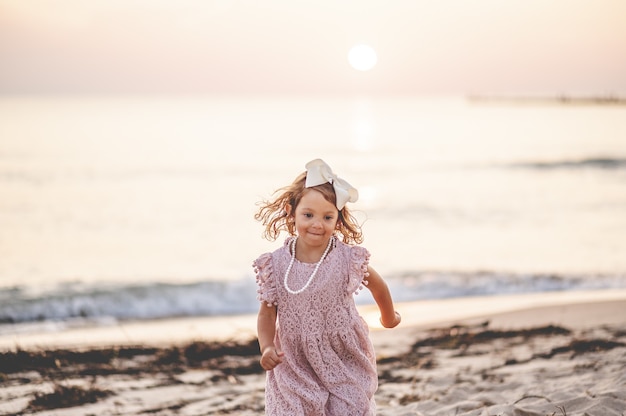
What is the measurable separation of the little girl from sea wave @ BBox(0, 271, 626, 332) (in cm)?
612

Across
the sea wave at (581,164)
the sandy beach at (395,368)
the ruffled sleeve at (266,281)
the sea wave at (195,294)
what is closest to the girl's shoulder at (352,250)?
the ruffled sleeve at (266,281)

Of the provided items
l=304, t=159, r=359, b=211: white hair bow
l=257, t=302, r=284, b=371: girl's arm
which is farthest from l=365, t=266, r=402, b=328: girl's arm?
l=257, t=302, r=284, b=371: girl's arm

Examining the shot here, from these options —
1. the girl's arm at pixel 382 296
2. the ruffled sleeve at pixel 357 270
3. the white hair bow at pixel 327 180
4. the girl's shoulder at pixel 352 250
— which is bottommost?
the girl's arm at pixel 382 296

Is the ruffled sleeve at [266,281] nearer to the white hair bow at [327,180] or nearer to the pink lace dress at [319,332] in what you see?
the pink lace dress at [319,332]

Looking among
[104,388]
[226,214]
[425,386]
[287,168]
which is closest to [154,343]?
[104,388]

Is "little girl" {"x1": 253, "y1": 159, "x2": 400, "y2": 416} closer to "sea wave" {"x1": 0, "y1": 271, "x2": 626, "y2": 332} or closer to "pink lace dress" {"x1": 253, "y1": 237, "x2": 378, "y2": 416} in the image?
"pink lace dress" {"x1": 253, "y1": 237, "x2": 378, "y2": 416}

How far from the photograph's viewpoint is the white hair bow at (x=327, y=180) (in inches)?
121

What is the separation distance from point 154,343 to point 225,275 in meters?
4.41

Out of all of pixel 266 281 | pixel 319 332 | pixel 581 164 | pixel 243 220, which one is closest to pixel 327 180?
pixel 266 281

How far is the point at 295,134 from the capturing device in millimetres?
46031

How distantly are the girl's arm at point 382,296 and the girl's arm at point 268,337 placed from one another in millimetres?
474

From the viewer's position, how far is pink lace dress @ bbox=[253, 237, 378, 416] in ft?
10.0

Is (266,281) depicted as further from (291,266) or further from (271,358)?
(271,358)

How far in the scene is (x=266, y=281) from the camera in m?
3.09
